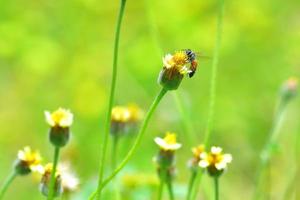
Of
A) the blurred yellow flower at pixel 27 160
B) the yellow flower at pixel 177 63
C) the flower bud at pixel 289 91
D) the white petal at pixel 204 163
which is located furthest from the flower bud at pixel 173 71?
the flower bud at pixel 289 91

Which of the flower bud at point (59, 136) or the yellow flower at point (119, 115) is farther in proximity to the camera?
the yellow flower at point (119, 115)

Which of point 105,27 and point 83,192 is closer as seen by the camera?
point 83,192

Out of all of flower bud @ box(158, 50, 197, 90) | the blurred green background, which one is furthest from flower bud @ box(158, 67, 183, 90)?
the blurred green background

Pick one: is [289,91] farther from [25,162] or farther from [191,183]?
[25,162]

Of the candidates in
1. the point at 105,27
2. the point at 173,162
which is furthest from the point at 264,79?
the point at 173,162

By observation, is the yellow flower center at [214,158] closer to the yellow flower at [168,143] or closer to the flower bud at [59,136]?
the yellow flower at [168,143]

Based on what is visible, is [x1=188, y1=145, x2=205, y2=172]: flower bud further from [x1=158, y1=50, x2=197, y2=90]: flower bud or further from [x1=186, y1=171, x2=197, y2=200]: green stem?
[x1=158, y1=50, x2=197, y2=90]: flower bud

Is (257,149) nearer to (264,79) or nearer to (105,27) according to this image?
(264,79)

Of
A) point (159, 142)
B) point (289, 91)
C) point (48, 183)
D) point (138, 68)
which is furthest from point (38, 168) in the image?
point (138, 68)
